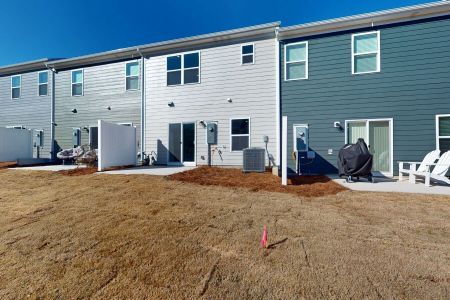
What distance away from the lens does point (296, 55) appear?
902 centimetres

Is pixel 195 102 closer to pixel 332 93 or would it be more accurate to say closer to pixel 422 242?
pixel 332 93

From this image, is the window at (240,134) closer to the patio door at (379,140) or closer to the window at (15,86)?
the patio door at (379,140)

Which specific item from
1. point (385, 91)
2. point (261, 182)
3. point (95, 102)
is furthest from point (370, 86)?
point (95, 102)

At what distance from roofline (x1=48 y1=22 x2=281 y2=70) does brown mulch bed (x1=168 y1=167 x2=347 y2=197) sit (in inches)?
215

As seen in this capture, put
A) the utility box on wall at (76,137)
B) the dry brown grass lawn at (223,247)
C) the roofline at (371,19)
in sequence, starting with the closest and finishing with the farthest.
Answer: the dry brown grass lawn at (223,247) → the roofline at (371,19) → the utility box on wall at (76,137)

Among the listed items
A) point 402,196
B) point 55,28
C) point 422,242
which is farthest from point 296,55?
point 55,28

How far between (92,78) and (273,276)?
12.9 m

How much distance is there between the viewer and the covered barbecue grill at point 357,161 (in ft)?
22.4

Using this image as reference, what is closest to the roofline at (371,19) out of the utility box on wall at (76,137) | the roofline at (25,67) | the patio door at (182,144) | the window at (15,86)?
the patio door at (182,144)

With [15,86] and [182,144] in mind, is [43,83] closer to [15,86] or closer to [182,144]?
[15,86]

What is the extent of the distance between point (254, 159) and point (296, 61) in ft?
13.2

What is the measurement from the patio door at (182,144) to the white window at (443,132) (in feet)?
27.4

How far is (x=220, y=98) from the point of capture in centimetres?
997

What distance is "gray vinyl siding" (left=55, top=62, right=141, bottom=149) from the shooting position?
1139 cm
